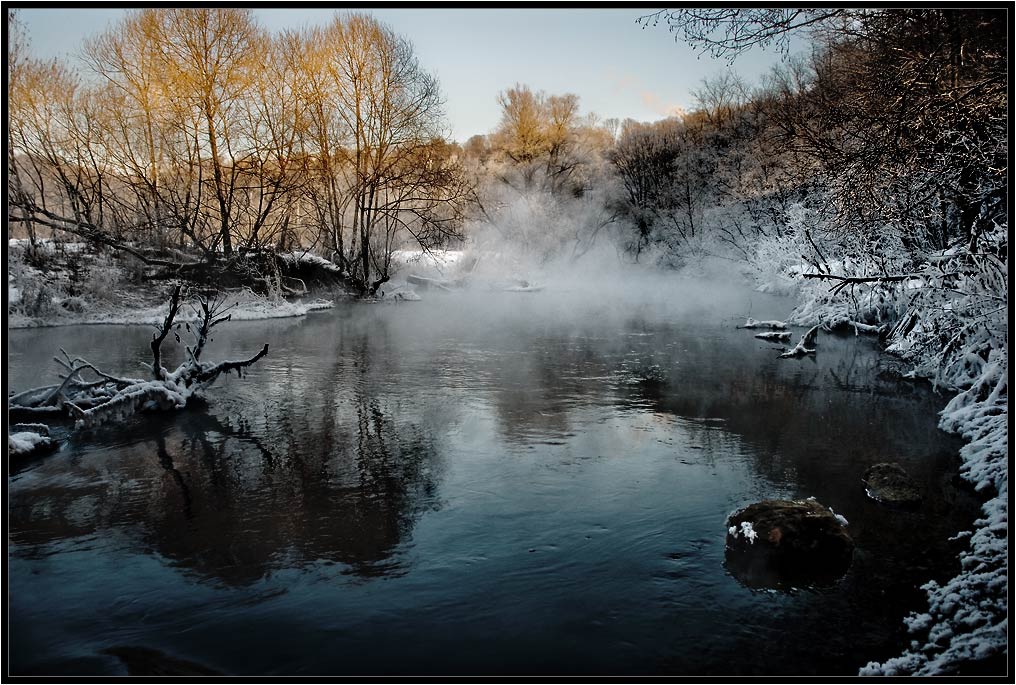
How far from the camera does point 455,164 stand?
27312 millimetres

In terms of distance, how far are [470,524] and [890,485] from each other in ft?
13.5

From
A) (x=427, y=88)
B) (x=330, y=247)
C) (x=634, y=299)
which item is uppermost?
(x=427, y=88)

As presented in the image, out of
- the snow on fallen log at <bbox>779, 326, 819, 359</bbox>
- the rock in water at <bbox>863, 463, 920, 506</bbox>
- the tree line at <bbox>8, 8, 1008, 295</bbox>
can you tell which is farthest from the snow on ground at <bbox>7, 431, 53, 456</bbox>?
the snow on fallen log at <bbox>779, 326, 819, 359</bbox>

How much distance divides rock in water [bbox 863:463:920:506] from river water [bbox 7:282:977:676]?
154mm

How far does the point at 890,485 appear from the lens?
6.79 metres

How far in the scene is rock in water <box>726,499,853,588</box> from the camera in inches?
207

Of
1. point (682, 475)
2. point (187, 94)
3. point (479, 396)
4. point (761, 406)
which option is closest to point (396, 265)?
point (187, 94)

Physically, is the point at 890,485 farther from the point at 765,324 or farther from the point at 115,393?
the point at 765,324

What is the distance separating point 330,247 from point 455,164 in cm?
589

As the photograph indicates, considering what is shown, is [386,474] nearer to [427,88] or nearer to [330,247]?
[427,88]

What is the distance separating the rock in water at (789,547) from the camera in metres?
5.27

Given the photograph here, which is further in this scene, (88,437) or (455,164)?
(455,164)

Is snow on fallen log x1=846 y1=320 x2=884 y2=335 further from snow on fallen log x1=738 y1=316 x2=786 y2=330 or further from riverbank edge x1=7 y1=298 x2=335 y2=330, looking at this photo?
riverbank edge x1=7 y1=298 x2=335 y2=330

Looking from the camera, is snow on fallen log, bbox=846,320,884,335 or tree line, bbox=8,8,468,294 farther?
snow on fallen log, bbox=846,320,884,335
